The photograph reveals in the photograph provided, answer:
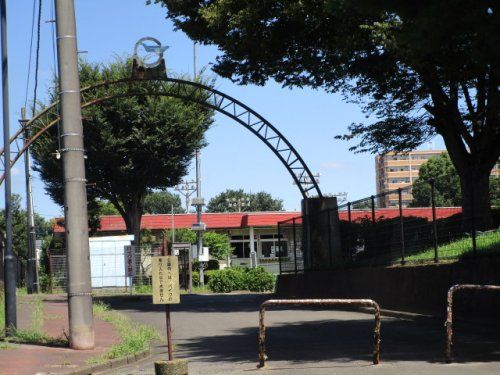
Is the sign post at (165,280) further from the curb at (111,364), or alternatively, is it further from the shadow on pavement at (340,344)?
the shadow on pavement at (340,344)

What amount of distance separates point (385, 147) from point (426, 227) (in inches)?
329

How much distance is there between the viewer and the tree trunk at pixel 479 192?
18531 millimetres

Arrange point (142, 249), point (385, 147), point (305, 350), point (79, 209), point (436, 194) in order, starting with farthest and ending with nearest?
point (142, 249) < point (385, 147) < point (436, 194) < point (79, 209) < point (305, 350)

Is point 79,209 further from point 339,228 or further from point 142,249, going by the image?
point 142,249

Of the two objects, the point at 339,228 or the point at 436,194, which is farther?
the point at 339,228

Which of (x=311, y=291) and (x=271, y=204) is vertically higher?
(x=271, y=204)

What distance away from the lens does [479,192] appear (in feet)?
69.9

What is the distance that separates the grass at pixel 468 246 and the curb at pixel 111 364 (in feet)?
24.7

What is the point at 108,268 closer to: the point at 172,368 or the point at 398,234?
the point at 398,234

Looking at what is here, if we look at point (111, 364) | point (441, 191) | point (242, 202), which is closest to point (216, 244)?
point (441, 191)

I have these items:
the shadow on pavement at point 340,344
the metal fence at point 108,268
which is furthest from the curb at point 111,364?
the metal fence at point 108,268

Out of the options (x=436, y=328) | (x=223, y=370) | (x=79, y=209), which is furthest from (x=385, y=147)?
(x=223, y=370)

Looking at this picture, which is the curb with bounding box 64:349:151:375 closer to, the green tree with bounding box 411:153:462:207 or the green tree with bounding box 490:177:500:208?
the green tree with bounding box 411:153:462:207

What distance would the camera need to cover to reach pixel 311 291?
84.2ft
